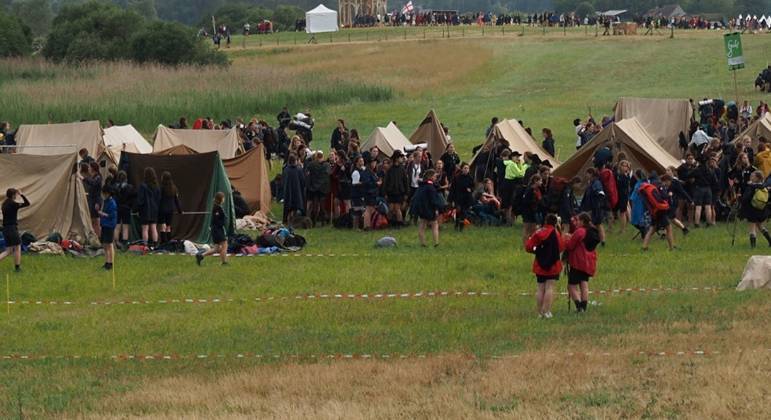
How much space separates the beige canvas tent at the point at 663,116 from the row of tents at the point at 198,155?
0.08 feet

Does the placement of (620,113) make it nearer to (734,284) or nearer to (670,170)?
(670,170)

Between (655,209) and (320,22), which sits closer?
(655,209)

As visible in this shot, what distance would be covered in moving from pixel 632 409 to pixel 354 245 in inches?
501

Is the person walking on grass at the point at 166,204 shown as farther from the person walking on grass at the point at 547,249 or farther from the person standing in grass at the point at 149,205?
the person walking on grass at the point at 547,249

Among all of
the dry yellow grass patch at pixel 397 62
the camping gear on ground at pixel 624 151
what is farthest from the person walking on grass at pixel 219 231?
the dry yellow grass patch at pixel 397 62

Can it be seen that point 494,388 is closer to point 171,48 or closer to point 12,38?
point 171,48

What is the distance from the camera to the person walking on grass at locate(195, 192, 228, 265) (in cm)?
2356

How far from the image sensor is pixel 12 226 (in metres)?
23.8

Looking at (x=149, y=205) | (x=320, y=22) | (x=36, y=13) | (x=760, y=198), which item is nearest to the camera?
(x=760, y=198)

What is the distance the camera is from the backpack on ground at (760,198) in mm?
24234

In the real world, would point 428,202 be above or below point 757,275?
above

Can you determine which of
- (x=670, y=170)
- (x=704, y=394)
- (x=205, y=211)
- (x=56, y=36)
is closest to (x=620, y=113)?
(x=670, y=170)

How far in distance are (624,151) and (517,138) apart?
12.4ft

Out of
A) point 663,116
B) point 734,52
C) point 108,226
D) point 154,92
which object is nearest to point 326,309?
point 108,226
